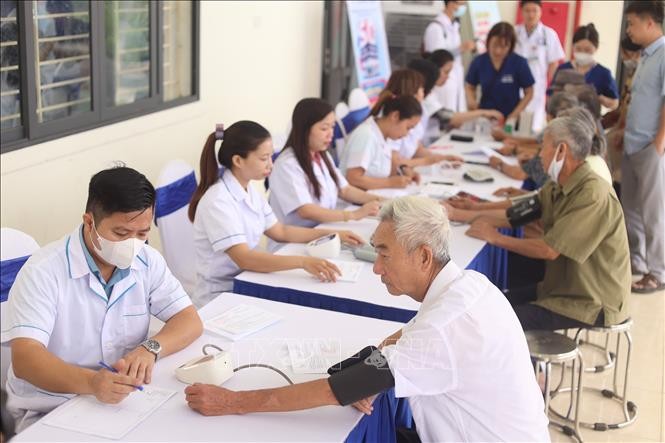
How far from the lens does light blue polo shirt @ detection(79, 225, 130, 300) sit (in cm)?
215

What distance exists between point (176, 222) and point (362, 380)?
6.23ft

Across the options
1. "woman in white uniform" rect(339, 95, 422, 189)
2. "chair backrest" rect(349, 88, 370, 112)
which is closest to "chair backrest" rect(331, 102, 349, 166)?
"chair backrest" rect(349, 88, 370, 112)

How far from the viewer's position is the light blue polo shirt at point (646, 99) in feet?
15.9

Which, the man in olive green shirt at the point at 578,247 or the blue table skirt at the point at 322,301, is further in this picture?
the man in olive green shirt at the point at 578,247

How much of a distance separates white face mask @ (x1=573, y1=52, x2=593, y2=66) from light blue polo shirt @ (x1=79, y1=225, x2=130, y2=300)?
4717 millimetres

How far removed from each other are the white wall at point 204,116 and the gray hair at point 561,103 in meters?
2.34

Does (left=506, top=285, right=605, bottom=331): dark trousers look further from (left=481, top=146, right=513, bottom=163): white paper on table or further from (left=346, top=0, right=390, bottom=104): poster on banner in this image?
(left=346, top=0, right=390, bottom=104): poster on banner

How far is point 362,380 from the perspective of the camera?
1.88 meters

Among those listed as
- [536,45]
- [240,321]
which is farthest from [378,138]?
[536,45]

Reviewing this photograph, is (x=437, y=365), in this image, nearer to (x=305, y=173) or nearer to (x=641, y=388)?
(x=305, y=173)

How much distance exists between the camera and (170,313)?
2391mm

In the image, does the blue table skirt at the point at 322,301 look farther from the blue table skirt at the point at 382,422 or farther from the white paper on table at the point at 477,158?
the white paper on table at the point at 477,158

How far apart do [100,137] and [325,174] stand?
1314 millimetres

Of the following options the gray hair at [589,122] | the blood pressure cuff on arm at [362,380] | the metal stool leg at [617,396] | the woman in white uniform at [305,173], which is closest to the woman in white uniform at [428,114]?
the woman in white uniform at [305,173]
